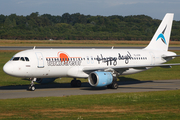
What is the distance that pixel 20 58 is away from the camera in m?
26.3

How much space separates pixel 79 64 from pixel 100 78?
3.17 m

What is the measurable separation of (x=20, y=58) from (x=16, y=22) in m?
161

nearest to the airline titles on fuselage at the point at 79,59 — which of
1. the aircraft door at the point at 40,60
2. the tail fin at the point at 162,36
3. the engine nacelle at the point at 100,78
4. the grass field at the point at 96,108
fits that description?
the aircraft door at the point at 40,60

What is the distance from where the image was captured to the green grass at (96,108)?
634 inches

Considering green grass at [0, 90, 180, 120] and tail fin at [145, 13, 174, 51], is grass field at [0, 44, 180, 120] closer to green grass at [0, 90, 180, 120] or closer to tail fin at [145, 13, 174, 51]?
green grass at [0, 90, 180, 120]

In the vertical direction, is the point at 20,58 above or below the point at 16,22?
below

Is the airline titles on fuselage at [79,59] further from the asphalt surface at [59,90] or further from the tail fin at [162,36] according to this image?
the tail fin at [162,36]

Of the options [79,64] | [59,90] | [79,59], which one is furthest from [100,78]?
[59,90]

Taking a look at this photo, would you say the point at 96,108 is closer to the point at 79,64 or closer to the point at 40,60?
the point at 40,60

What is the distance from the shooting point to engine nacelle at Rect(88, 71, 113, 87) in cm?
2691

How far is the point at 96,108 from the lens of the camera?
18.3 meters

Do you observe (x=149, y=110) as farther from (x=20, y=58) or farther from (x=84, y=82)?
(x=84, y=82)

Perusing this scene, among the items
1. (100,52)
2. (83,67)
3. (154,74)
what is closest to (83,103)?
(83,67)

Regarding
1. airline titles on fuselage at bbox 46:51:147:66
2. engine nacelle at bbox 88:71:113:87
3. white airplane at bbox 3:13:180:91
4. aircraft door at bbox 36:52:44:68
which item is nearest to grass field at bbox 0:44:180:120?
engine nacelle at bbox 88:71:113:87
